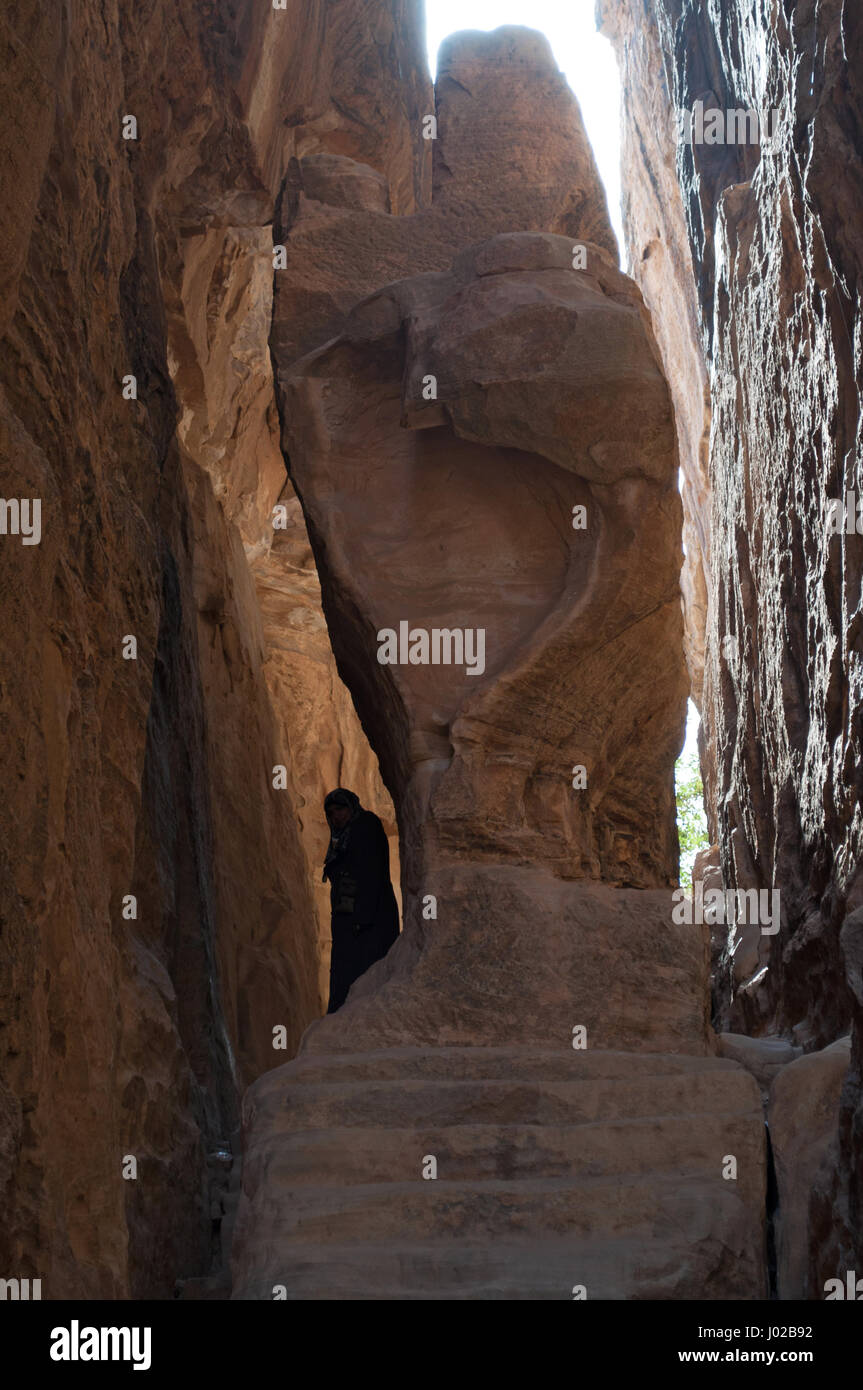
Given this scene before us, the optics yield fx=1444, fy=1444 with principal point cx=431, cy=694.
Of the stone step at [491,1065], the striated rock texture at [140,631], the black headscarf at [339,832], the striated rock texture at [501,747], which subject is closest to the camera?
the striated rock texture at [140,631]

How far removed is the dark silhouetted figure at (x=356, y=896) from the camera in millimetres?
Answer: 7496

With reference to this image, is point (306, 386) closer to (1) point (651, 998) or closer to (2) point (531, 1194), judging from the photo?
(1) point (651, 998)

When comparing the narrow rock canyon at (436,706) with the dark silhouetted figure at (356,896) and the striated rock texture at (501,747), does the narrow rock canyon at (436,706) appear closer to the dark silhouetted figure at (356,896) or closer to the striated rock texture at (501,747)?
the striated rock texture at (501,747)

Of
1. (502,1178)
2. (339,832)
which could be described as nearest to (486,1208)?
(502,1178)

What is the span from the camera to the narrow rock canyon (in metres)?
4.87

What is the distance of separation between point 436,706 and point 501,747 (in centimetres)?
39

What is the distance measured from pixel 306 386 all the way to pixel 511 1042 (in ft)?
12.8

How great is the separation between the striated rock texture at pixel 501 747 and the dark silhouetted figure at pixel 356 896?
0.59m

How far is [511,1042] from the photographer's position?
19.1 ft

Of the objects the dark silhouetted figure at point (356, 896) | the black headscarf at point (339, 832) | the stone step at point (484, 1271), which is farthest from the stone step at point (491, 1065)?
the black headscarf at point (339, 832)

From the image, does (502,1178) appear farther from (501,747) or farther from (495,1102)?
(501,747)

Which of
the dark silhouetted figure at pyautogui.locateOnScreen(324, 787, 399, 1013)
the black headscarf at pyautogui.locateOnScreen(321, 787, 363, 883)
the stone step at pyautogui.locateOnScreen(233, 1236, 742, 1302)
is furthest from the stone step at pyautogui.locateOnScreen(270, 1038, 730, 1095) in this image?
the black headscarf at pyautogui.locateOnScreen(321, 787, 363, 883)

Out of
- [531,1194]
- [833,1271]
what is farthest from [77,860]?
[833,1271]

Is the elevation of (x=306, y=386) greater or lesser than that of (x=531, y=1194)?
greater
